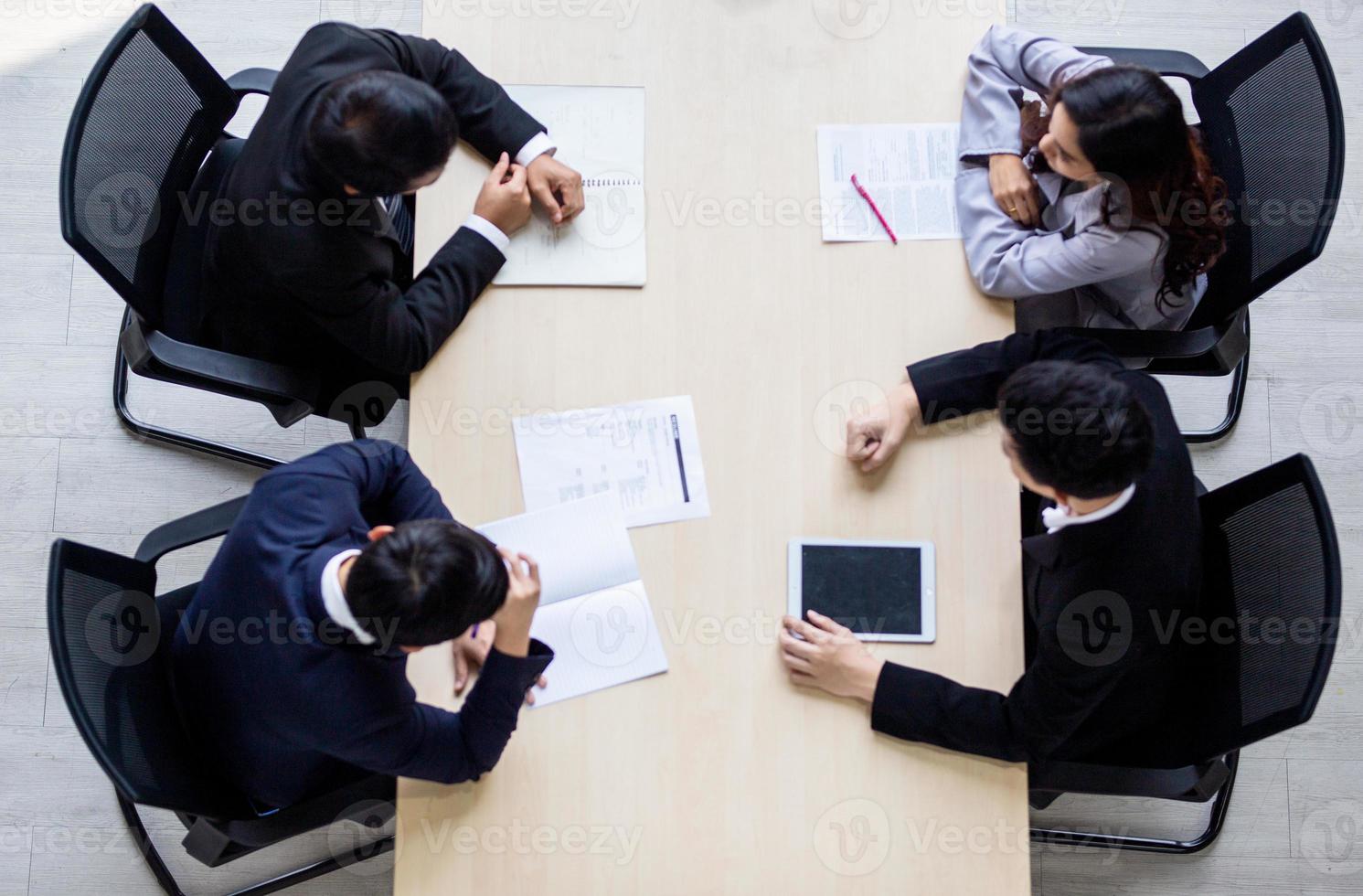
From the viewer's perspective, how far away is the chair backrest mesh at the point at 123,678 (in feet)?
4.39

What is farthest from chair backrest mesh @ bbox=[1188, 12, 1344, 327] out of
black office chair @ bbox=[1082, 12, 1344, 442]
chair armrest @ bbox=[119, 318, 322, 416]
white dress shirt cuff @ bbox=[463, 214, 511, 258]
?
chair armrest @ bbox=[119, 318, 322, 416]

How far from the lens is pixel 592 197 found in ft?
5.85

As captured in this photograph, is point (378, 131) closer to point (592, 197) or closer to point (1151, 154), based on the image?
point (592, 197)

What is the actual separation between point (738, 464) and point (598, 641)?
0.34m

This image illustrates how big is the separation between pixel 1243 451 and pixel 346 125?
2.01 meters

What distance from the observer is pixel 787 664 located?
1.59 m

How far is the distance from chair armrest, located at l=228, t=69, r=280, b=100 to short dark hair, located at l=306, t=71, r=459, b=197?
0.36 meters

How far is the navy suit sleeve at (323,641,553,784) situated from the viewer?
144 centimetres

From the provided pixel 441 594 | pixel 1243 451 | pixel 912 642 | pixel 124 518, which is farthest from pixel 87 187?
pixel 1243 451

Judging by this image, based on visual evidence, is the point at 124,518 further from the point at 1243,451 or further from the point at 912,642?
the point at 1243,451

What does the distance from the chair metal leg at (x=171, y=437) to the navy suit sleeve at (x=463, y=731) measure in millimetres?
1119

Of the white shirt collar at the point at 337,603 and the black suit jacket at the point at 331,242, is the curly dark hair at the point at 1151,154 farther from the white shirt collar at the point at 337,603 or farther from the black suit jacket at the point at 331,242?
the white shirt collar at the point at 337,603

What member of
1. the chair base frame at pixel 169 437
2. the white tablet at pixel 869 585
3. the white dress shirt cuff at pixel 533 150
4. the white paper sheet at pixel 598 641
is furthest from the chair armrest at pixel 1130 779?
the chair base frame at pixel 169 437

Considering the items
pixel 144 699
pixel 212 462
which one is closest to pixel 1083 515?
pixel 144 699
